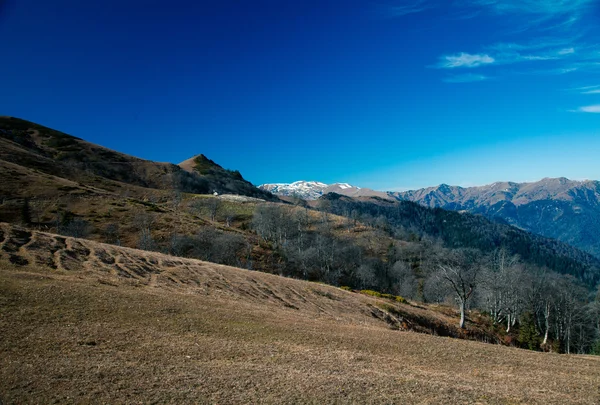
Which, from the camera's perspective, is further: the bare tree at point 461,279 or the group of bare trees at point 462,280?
the group of bare trees at point 462,280

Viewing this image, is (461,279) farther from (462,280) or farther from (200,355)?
(200,355)

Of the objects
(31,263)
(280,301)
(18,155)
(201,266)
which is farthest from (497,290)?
(18,155)

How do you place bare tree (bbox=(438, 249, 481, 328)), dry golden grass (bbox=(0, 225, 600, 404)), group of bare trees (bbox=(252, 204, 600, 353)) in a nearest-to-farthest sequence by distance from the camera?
dry golden grass (bbox=(0, 225, 600, 404)) → bare tree (bbox=(438, 249, 481, 328)) → group of bare trees (bbox=(252, 204, 600, 353))

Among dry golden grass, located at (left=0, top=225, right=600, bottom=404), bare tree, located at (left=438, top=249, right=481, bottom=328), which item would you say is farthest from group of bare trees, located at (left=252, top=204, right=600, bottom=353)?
dry golden grass, located at (left=0, top=225, right=600, bottom=404)

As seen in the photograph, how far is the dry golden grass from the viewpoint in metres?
14.6

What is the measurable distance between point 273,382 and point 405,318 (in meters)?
41.7

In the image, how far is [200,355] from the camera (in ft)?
62.4

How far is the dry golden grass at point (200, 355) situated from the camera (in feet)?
47.8

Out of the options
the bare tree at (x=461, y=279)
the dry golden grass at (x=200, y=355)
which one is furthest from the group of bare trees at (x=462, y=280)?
the dry golden grass at (x=200, y=355)

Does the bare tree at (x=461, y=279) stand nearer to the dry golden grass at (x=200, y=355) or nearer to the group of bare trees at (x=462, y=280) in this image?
the group of bare trees at (x=462, y=280)

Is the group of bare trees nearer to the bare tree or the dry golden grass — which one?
the bare tree

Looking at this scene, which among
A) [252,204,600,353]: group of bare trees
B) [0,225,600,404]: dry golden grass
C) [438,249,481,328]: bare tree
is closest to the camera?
[0,225,600,404]: dry golden grass

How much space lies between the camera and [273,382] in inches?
635

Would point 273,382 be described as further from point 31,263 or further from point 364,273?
point 364,273
